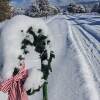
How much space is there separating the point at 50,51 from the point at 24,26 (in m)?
0.45

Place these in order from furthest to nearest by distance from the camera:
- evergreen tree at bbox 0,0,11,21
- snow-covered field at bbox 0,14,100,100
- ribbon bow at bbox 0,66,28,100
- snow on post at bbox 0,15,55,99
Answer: evergreen tree at bbox 0,0,11,21
snow-covered field at bbox 0,14,100,100
ribbon bow at bbox 0,66,28,100
snow on post at bbox 0,15,55,99

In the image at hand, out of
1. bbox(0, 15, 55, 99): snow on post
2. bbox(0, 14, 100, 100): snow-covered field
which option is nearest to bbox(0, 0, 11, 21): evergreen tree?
bbox(0, 14, 100, 100): snow-covered field

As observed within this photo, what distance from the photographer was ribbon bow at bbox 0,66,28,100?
527 cm

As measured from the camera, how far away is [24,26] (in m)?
5.30

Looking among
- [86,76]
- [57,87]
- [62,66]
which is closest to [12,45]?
[57,87]

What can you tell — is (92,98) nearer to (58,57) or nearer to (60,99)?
(60,99)

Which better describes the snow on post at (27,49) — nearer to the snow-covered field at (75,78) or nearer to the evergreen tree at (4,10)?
the snow-covered field at (75,78)

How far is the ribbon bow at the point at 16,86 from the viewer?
527cm

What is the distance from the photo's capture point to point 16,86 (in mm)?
5336

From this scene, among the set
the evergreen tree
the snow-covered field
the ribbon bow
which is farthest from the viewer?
the evergreen tree

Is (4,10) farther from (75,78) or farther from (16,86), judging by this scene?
(16,86)

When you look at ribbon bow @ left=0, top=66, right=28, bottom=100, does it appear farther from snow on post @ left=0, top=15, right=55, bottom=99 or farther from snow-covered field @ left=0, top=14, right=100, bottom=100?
snow-covered field @ left=0, top=14, right=100, bottom=100

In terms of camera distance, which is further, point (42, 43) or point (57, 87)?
point (57, 87)

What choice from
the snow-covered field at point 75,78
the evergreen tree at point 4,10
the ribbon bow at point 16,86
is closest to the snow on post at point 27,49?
the ribbon bow at point 16,86
